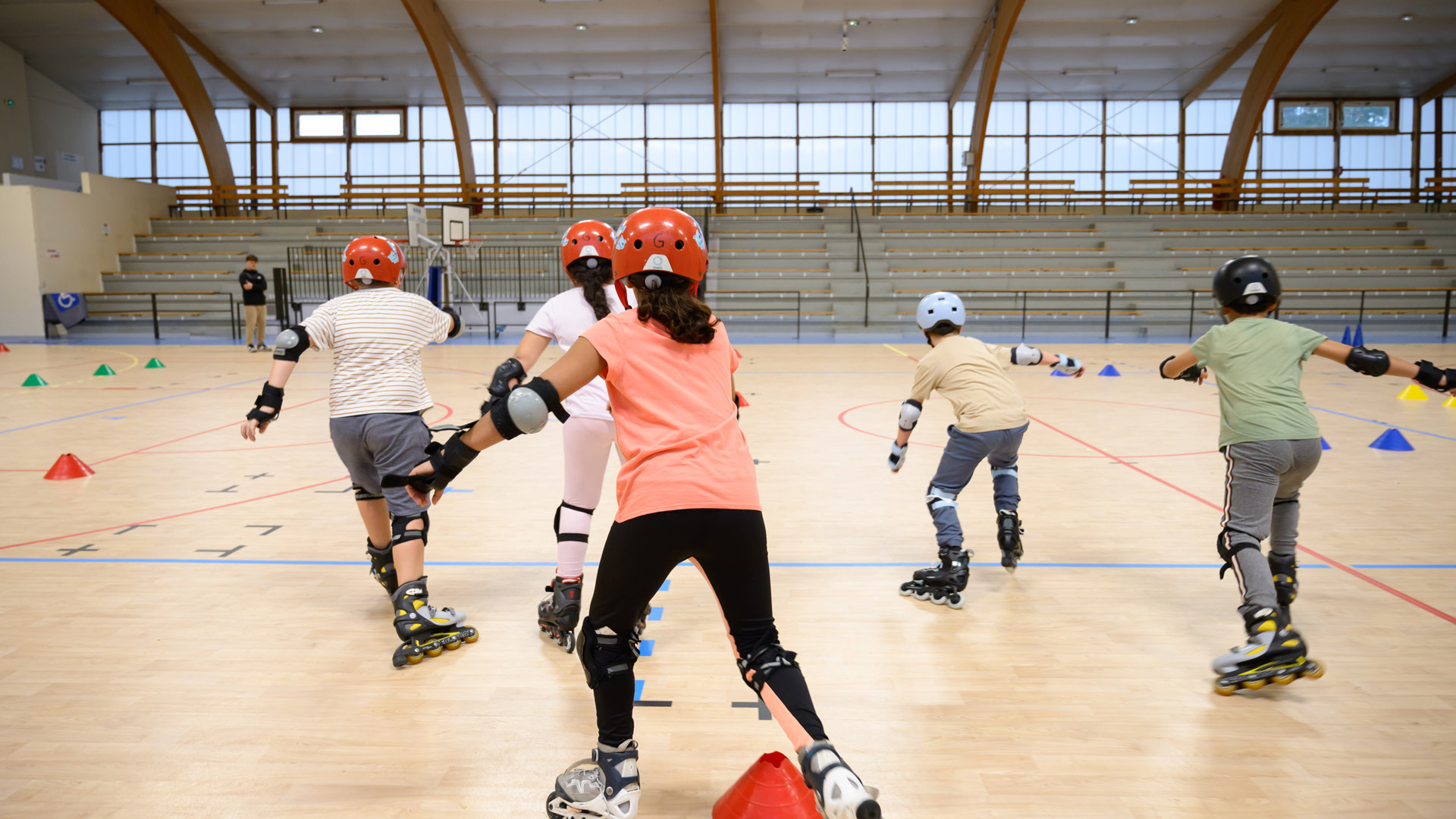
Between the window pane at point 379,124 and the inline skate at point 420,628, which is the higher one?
the window pane at point 379,124

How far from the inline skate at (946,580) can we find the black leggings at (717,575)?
175 cm

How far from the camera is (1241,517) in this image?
291 cm

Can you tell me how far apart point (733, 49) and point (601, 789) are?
23351 mm

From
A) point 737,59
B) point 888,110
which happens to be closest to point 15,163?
point 737,59

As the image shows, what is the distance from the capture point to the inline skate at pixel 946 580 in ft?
11.5

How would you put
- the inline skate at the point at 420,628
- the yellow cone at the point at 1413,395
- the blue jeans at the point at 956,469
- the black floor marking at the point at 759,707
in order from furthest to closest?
the yellow cone at the point at 1413,395 < the blue jeans at the point at 956,469 < the inline skate at the point at 420,628 < the black floor marking at the point at 759,707

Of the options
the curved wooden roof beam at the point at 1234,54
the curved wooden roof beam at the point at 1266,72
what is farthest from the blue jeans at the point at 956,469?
the curved wooden roof beam at the point at 1234,54

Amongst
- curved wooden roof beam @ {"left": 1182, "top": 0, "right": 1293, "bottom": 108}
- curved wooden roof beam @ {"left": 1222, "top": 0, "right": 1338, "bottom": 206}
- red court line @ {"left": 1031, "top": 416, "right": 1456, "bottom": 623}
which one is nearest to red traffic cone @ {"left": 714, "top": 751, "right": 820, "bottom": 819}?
red court line @ {"left": 1031, "top": 416, "right": 1456, "bottom": 623}

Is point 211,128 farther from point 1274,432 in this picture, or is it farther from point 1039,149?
point 1274,432

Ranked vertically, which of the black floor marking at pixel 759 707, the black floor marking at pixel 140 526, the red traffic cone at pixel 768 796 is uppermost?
the black floor marking at pixel 140 526

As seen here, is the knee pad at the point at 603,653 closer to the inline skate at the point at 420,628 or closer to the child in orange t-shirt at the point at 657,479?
the child in orange t-shirt at the point at 657,479

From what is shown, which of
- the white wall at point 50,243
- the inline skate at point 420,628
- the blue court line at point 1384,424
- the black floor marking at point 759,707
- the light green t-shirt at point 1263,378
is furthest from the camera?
the white wall at point 50,243

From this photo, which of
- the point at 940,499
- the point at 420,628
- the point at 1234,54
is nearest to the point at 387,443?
the point at 420,628

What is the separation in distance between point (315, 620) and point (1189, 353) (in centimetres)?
336
